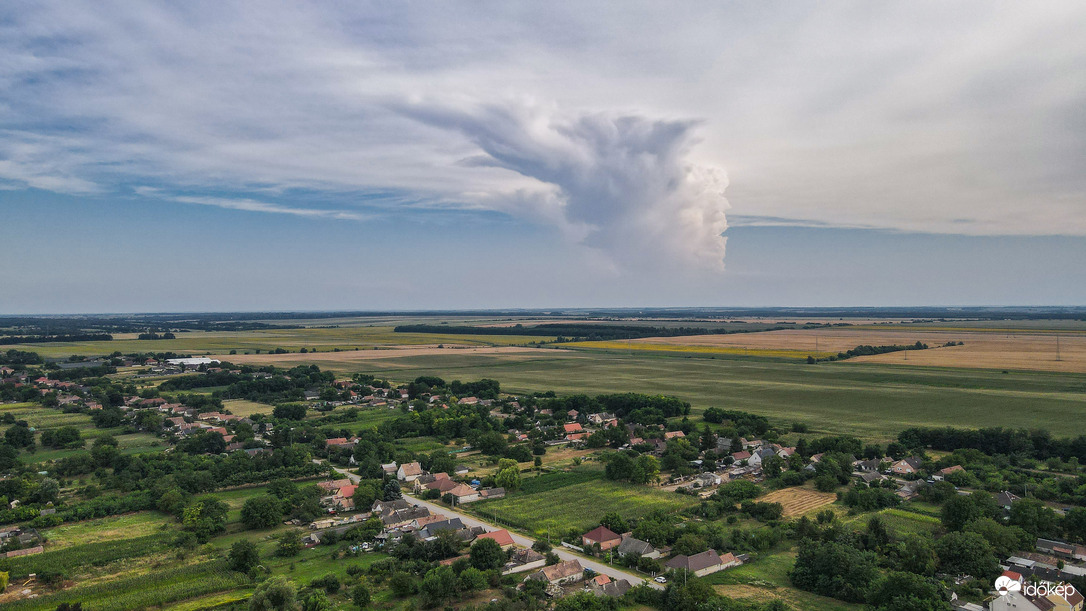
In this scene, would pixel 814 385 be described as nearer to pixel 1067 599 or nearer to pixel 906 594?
pixel 1067 599

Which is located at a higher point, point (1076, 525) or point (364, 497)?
point (1076, 525)

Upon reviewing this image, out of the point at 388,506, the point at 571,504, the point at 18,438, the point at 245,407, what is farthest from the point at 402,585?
the point at 245,407

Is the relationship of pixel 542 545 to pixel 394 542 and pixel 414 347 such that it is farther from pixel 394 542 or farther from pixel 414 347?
pixel 414 347

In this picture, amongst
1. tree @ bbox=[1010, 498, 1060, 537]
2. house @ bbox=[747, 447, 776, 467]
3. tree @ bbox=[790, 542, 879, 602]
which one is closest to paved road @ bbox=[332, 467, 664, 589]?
tree @ bbox=[790, 542, 879, 602]

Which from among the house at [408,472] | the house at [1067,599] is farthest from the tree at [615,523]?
the house at [1067,599]

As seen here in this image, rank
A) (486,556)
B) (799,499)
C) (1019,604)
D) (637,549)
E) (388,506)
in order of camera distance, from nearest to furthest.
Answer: (1019,604), (486,556), (637,549), (388,506), (799,499)

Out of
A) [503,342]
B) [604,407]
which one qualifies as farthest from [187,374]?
[503,342]

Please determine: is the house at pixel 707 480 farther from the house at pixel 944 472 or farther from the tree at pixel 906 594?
the tree at pixel 906 594
